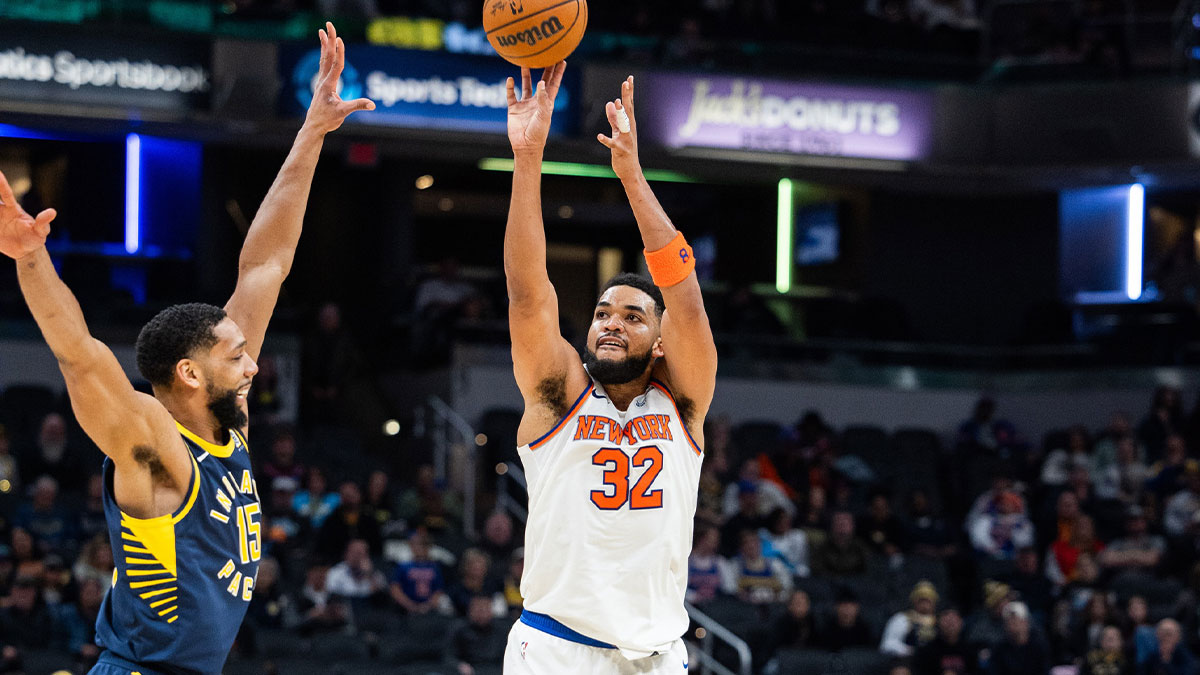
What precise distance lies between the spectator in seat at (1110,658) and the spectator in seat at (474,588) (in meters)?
5.31

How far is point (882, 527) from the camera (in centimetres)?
1639

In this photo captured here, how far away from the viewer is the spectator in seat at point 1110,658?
13812 mm

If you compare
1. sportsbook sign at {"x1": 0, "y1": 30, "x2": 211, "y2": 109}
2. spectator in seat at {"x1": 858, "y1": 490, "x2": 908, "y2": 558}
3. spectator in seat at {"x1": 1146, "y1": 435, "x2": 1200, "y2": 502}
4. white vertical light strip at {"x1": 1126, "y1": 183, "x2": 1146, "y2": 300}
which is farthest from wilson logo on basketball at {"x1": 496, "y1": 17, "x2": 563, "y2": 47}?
white vertical light strip at {"x1": 1126, "y1": 183, "x2": 1146, "y2": 300}

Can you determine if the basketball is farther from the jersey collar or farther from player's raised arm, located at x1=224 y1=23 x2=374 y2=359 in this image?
the jersey collar

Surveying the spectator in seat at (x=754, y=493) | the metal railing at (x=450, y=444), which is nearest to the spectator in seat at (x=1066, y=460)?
the spectator in seat at (x=754, y=493)

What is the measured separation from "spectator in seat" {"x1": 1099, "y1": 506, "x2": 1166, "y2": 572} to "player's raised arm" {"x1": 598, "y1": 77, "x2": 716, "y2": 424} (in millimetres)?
11553

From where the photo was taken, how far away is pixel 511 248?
5488mm

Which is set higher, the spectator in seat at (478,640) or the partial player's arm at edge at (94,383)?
the partial player's arm at edge at (94,383)

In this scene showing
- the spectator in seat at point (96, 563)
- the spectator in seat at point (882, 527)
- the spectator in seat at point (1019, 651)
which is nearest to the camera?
the spectator in seat at point (96, 563)

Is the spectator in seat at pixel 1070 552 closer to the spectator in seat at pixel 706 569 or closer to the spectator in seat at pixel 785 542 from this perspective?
the spectator in seat at pixel 785 542

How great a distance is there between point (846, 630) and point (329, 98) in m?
9.34

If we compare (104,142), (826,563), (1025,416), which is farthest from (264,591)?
(1025,416)

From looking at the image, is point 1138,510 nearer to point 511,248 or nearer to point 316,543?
point 316,543

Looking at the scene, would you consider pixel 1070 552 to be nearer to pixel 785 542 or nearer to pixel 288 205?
pixel 785 542
